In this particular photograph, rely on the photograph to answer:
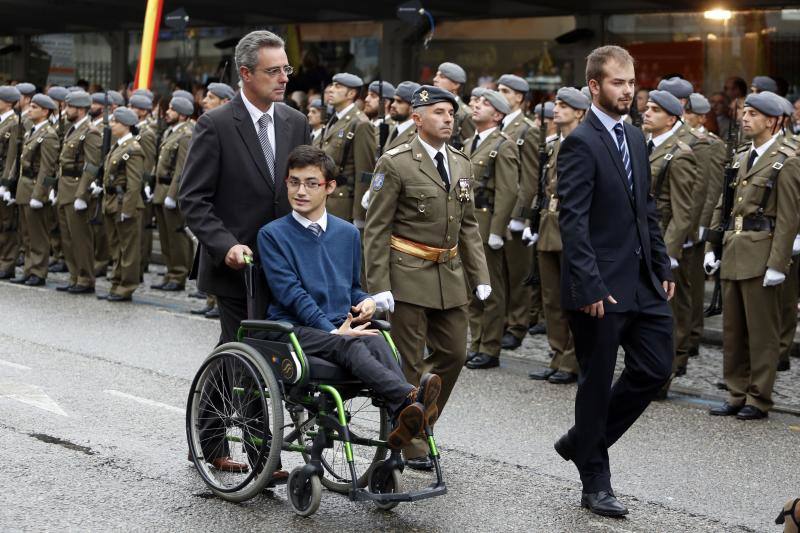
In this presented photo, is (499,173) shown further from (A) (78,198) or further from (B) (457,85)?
(A) (78,198)

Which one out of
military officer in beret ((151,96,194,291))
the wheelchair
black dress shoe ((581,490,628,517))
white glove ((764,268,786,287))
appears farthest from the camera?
military officer in beret ((151,96,194,291))

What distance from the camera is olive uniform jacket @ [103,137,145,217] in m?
14.6

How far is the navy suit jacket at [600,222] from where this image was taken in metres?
6.20

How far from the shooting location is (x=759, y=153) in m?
9.09

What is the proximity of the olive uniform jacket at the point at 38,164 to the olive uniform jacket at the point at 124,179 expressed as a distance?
1.13m

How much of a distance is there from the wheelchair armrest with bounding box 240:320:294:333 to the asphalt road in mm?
800

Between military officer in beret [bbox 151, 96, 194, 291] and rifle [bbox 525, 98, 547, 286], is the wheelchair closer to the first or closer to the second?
rifle [bbox 525, 98, 547, 286]

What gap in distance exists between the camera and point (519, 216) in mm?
11250

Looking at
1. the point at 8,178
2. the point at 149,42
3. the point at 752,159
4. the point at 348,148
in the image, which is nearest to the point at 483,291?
the point at 752,159

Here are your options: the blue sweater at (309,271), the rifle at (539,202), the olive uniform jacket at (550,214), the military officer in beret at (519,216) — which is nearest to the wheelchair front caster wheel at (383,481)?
the blue sweater at (309,271)

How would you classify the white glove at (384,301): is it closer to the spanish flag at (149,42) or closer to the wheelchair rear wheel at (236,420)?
the wheelchair rear wheel at (236,420)

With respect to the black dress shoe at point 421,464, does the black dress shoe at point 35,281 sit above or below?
below

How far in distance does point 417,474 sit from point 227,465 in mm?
991

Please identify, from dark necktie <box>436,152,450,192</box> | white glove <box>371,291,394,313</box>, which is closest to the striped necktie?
dark necktie <box>436,152,450,192</box>
